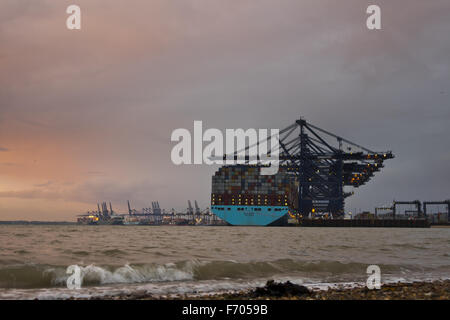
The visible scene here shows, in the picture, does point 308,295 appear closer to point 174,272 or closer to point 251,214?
point 174,272

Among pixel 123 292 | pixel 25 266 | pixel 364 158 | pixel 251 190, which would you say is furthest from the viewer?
pixel 251 190

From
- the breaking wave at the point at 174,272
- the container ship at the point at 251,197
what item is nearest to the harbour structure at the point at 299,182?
the container ship at the point at 251,197

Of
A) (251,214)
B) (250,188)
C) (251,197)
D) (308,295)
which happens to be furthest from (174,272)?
(250,188)

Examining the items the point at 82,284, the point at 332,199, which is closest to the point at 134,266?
the point at 82,284

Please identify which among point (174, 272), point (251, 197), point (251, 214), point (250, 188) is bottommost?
point (251, 214)

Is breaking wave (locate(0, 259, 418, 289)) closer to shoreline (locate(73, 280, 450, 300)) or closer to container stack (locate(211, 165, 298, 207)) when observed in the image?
shoreline (locate(73, 280, 450, 300))

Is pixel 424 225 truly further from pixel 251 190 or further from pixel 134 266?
pixel 134 266
